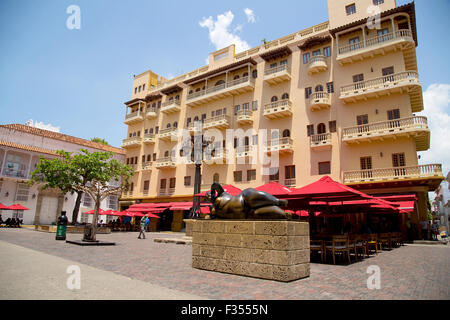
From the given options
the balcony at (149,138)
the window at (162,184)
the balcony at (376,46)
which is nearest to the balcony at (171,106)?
the balcony at (149,138)

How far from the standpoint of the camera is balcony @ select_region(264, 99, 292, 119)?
25688 millimetres

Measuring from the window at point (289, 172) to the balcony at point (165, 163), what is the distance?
14.2 meters

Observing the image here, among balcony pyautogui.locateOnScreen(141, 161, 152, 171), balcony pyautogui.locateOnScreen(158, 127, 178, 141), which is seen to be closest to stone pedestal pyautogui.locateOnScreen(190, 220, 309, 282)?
balcony pyautogui.locateOnScreen(158, 127, 178, 141)

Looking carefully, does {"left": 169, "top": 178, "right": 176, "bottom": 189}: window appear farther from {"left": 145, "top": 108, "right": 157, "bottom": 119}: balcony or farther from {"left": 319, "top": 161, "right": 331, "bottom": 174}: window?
{"left": 319, "top": 161, "right": 331, "bottom": 174}: window

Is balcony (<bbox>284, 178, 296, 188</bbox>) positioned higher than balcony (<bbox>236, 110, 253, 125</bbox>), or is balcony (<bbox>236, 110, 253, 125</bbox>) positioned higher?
balcony (<bbox>236, 110, 253, 125</bbox>)

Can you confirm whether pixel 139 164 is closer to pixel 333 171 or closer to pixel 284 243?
pixel 333 171

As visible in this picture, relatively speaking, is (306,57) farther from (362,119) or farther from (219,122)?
(219,122)

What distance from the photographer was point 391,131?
67.2ft

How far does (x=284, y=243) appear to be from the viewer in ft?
19.0

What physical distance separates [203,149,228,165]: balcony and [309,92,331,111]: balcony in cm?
997

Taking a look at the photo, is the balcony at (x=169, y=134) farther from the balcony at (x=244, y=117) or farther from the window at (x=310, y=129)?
the window at (x=310, y=129)
